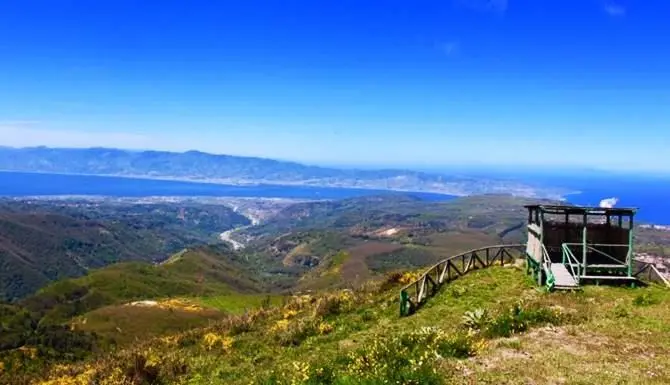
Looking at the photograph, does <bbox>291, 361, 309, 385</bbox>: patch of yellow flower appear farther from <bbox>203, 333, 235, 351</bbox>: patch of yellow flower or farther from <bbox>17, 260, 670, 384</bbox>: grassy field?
<bbox>203, 333, 235, 351</bbox>: patch of yellow flower

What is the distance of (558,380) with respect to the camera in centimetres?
1110

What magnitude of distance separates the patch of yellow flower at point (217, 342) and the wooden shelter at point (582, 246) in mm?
13303

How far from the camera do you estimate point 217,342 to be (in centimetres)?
2197

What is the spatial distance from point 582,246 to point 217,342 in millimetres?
17207

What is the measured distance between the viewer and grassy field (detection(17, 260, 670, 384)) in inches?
466

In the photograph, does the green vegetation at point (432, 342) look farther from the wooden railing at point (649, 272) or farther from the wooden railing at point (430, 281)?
the wooden railing at point (649, 272)

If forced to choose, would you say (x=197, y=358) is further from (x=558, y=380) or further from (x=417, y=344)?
(x=558, y=380)

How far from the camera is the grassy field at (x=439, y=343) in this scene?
38.9ft

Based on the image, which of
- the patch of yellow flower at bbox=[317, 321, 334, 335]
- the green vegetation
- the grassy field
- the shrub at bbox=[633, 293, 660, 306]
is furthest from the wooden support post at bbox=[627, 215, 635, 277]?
the patch of yellow flower at bbox=[317, 321, 334, 335]

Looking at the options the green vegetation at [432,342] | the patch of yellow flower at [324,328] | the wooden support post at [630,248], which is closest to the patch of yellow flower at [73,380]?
the green vegetation at [432,342]

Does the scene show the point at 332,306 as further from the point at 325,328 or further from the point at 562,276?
the point at 562,276

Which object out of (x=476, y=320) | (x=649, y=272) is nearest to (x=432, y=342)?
(x=476, y=320)

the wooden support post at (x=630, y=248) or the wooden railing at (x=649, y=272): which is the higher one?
the wooden support post at (x=630, y=248)

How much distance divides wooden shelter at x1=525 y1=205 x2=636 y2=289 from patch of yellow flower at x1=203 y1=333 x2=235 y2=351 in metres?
13.3
